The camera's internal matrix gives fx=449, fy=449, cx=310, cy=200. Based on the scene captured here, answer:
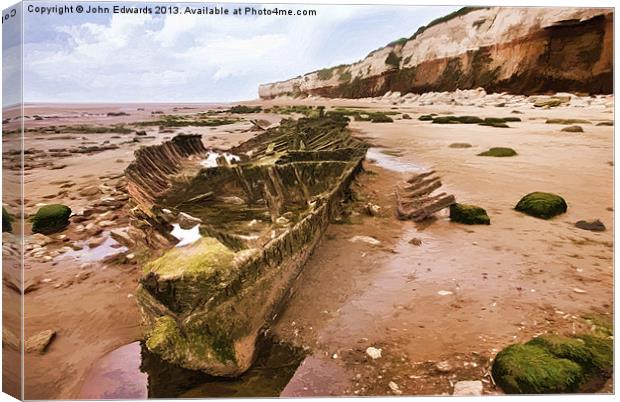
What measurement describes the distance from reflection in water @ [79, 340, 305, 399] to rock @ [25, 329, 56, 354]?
458 mm

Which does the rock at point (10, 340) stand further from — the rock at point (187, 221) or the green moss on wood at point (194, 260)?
the rock at point (187, 221)

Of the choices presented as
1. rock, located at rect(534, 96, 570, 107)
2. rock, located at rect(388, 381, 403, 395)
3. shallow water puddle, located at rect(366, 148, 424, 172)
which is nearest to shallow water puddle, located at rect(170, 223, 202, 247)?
rock, located at rect(388, 381, 403, 395)

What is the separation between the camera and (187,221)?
4.27 m

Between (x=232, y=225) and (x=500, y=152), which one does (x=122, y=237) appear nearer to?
(x=232, y=225)

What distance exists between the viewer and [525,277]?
162 inches

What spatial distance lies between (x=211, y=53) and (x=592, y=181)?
149 inches

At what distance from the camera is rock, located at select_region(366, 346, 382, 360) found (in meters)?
3.59

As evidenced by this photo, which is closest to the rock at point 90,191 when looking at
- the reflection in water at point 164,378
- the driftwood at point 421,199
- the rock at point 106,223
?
the rock at point 106,223

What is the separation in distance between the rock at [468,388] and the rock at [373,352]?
66cm

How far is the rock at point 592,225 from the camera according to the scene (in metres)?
4.20

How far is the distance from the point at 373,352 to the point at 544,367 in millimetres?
1327

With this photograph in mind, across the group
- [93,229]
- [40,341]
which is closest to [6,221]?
[93,229]

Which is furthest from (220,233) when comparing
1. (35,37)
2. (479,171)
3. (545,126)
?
(545,126)

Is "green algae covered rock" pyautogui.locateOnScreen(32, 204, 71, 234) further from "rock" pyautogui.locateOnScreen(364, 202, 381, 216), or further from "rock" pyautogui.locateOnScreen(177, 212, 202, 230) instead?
"rock" pyautogui.locateOnScreen(364, 202, 381, 216)
